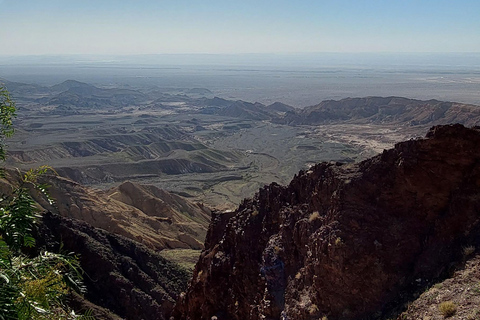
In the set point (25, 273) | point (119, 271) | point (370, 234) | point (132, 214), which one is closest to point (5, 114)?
point (25, 273)

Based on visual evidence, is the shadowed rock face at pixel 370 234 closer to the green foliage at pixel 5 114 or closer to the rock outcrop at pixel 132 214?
the green foliage at pixel 5 114

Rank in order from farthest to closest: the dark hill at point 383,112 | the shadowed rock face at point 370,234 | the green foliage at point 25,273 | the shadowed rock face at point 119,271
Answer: the dark hill at point 383,112 < the shadowed rock face at point 119,271 < the shadowed rock face at point 370,234 < the green foliage at point 25,273

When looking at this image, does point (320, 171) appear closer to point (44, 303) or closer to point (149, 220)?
point (44, 303)

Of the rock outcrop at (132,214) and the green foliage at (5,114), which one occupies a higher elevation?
the green foliage at (5,114)

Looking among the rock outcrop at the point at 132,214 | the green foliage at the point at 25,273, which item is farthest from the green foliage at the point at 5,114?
the rock outcrop at the point at 132,214

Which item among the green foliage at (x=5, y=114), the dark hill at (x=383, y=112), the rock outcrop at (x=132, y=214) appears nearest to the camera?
the green foliage at (x=5, y=114)

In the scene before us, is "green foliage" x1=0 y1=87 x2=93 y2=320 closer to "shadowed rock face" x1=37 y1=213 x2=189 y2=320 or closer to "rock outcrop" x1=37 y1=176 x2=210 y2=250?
"shadowed rock face" x1=37 y1=213 x2=189 y2=320

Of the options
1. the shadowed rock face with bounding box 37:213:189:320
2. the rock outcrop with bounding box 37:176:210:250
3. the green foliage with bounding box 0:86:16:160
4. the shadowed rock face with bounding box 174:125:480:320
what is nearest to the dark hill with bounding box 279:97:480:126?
the rock outcrop with bounding box 37:176:210:250

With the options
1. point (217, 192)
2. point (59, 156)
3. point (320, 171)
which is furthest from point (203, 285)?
point (59, 156)

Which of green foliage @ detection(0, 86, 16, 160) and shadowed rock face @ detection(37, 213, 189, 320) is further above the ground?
green foliage @ detection(0, 86, 16, 160)
